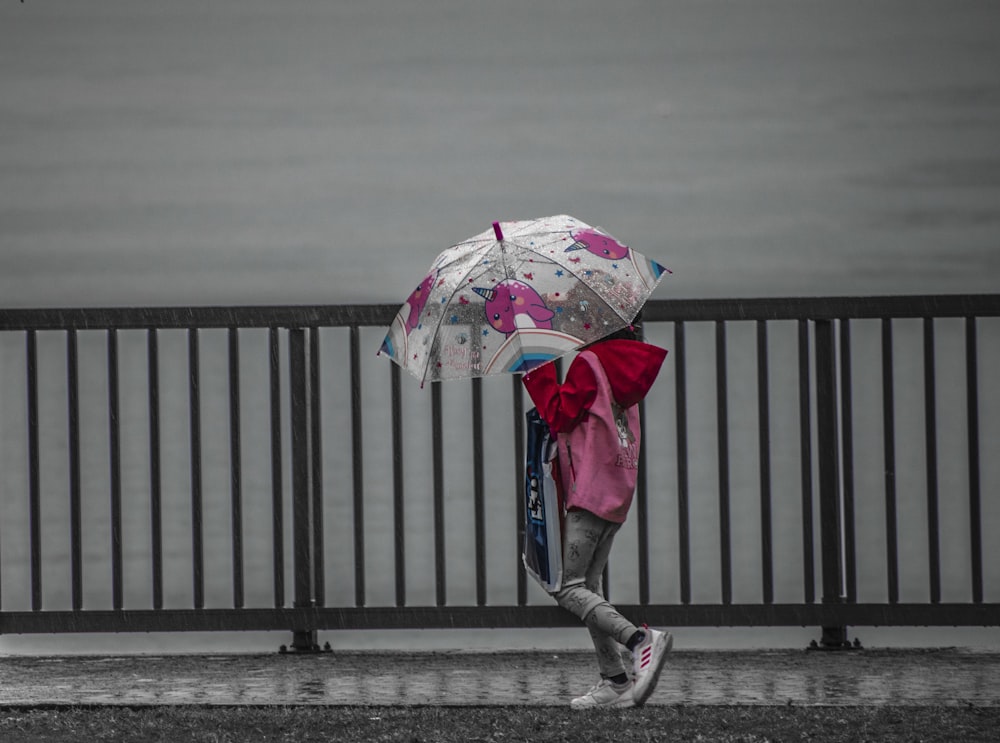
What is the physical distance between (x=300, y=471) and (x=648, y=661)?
178 centimetres

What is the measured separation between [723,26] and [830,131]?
23.1 inches

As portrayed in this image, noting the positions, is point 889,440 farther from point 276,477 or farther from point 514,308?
point 276,477

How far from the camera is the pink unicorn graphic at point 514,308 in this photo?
16.7 ft

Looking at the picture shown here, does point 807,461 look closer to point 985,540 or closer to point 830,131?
point 985,540

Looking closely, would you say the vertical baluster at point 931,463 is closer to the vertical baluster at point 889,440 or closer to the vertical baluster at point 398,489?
the vertical baluster at point 889,440

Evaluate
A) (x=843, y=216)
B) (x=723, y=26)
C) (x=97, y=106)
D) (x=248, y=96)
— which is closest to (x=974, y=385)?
(x=843, y=216)

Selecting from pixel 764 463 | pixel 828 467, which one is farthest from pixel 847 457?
pixel 764 463

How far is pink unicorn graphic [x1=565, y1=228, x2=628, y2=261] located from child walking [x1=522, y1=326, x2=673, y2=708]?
0.23 metres

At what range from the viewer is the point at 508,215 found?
6.95 meters

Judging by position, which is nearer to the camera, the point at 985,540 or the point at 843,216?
the point at 985,540

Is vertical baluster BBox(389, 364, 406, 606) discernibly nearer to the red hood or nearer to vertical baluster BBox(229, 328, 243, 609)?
vertical baluster BBox(229, 328, 243, 609)

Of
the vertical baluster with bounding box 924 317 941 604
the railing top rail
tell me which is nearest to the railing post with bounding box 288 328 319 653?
the railing top rail

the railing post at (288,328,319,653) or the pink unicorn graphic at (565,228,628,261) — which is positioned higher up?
the pink unicorn graphic at (565,228,628,261)

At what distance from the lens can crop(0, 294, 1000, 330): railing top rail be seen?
6.27 meters
